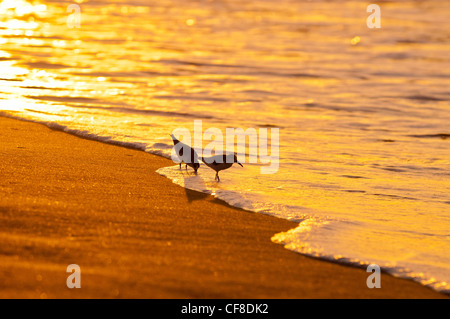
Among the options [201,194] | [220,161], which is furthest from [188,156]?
[201,194]

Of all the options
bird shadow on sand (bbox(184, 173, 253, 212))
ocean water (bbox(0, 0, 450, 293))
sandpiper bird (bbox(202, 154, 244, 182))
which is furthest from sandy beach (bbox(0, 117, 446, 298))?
sandpiper bird (bbox(202, 154, 244, 182))

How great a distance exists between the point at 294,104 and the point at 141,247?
7.91 meters

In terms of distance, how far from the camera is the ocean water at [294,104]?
6098 millimetres

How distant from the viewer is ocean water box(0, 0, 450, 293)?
610 cm

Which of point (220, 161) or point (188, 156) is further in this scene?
point (188, 156)

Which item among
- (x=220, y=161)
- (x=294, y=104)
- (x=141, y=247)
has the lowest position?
(x=141, y=247)

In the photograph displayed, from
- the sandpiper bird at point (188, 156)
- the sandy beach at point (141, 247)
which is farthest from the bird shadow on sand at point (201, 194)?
the sandpiper bird at point (188, 156)

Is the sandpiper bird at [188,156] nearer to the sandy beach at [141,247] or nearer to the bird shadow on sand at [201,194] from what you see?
the bird shadow on sand at [201,194]

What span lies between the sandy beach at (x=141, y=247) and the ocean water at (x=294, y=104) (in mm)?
324

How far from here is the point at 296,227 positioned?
5.79 metres

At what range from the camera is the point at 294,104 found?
12406mm

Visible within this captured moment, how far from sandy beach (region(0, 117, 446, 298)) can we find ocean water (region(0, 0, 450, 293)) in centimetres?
32

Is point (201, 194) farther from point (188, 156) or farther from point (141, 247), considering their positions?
point (141, 247)

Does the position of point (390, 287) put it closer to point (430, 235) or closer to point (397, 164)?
point (430, 235)
